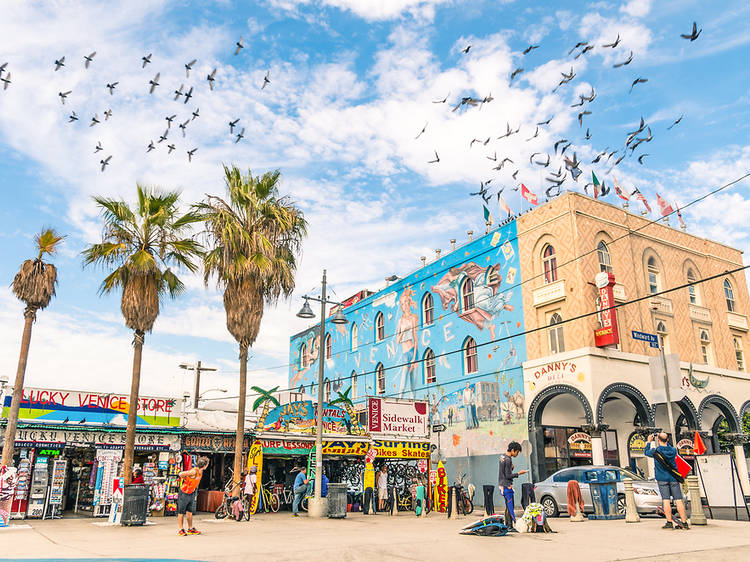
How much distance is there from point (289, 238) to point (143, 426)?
26.5 feet

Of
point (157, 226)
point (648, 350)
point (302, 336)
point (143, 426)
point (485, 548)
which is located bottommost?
point (485, 548)

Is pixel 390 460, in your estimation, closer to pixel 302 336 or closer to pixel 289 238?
pixel 289 238

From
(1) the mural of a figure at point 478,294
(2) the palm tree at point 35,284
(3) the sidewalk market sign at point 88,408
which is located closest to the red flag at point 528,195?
(1) the mural of a figure at point 478,294

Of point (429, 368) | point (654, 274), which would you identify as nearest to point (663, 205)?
point (654, 274)

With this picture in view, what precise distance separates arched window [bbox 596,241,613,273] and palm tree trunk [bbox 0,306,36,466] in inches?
912

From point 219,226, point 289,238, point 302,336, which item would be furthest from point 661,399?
point 302,336

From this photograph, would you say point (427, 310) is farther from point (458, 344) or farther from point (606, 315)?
point (606, 315)

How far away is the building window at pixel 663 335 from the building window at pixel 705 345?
11.4ft

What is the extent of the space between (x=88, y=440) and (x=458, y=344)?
19306 millimetres

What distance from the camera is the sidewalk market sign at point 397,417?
78.4 ft

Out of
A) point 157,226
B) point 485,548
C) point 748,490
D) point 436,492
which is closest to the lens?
point 485,548

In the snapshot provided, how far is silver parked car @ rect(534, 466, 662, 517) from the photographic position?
17000mm

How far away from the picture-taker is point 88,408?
69.4 feet

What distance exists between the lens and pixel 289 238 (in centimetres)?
2134
